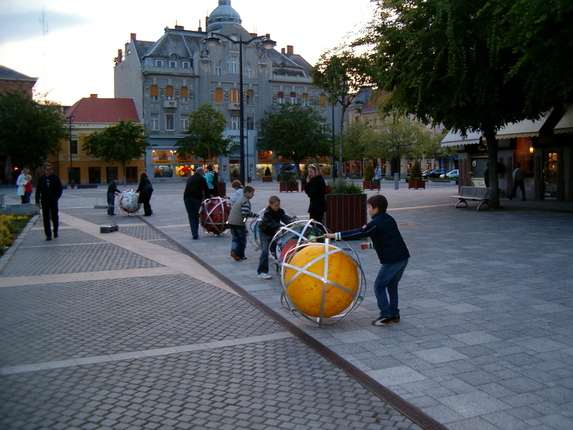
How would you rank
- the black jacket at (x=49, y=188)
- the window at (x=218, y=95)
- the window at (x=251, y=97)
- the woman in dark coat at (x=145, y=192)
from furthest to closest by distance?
1. the window at (x=251, y=97)
2. the window at (x=218, y=95)
3. the woman in dark coat at (x=145, y=192)
4. the black jacket at (x=49, y=188)

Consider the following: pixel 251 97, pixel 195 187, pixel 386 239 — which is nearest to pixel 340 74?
pixel 195 187

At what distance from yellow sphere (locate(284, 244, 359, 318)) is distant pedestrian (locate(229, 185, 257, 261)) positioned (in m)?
4.23

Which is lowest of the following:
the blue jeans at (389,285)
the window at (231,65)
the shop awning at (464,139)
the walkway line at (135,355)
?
the walkway line at (135,355)

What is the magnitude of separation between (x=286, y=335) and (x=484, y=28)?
1543 cm

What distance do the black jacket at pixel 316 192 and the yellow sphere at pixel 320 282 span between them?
17.8ft

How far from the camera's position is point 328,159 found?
86.1 metres

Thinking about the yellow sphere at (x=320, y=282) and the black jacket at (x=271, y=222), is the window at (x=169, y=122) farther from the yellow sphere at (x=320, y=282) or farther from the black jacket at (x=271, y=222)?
the yellow sphere at (x=320, y=282)

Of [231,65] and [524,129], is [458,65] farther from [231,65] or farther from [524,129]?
[231,65]

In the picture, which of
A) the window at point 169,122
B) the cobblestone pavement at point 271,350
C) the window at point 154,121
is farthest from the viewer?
the window at point 169,122

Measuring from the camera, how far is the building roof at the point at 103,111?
69.9m

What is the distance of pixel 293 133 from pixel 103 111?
24287 millimetres

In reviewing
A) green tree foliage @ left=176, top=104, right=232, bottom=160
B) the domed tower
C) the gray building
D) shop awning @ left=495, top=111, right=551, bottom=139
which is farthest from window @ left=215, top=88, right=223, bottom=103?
shop awning @ left=495, top=111, right=551, bottom=139

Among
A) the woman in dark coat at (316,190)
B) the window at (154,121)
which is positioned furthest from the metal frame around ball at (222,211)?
the window at (154,121)

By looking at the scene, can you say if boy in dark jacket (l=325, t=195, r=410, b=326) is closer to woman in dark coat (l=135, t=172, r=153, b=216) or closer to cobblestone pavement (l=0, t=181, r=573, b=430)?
cobblestone pavement (l=0, t=181, r=573, b=430)
